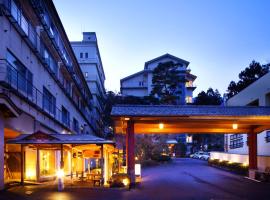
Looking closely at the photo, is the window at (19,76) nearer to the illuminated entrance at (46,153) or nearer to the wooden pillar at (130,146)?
the illuminated entrance at (46,153)

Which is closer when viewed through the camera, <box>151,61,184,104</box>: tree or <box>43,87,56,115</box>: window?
<box>43,87,56,115</box>: window

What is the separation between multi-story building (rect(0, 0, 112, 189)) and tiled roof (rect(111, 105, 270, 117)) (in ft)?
9.27

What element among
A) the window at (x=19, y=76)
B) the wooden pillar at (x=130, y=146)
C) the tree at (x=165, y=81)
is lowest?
the wooden pillar at (x=130, y=146)

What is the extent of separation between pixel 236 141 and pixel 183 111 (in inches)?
1102

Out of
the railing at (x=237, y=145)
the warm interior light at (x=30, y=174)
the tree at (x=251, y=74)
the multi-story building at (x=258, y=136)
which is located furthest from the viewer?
the tree at (x=251, y=74)

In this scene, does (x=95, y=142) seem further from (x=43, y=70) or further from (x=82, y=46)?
(x=82, y=46)

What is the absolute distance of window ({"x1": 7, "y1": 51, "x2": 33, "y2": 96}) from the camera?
21.4 meters

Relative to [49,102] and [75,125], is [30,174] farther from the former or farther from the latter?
[75,125]

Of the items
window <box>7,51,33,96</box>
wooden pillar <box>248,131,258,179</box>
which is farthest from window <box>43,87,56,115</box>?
wooden pillar <box>248,131,258,179</box>

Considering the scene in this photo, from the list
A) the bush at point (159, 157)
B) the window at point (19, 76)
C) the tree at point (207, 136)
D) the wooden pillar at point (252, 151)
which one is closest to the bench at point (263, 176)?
the wooden pillar at point (252, 151)

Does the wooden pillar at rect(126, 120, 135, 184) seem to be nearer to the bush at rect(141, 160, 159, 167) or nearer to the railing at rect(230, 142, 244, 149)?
the railing at rect(230, 142, 244, 149)

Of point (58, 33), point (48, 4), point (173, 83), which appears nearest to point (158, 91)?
point (173, 83)

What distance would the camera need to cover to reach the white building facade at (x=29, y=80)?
19.8 metres

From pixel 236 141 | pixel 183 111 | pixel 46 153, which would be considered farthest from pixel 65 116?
pixel 236 141
